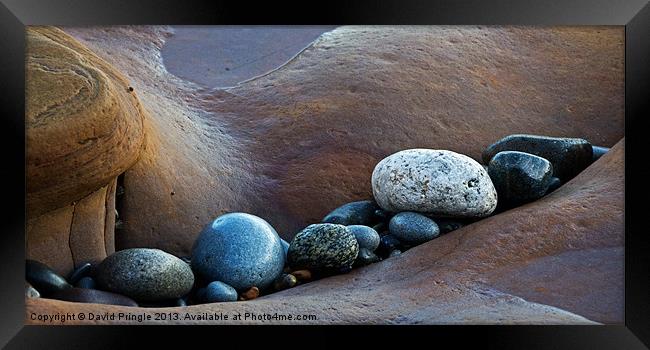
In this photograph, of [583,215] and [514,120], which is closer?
[583,215]

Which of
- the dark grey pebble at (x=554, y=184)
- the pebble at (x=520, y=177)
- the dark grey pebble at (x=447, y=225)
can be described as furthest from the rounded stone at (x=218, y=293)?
the dark grey pebble at (x=554, y=184)

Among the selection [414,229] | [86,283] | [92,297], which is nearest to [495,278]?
[414,229]

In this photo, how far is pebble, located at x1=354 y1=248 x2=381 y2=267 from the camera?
564 cm

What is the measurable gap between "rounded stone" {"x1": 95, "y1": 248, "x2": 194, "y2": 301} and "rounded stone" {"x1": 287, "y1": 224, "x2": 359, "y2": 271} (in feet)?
2.96

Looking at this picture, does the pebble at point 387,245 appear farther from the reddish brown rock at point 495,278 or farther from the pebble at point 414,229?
the reddish brown rock at point 495,278

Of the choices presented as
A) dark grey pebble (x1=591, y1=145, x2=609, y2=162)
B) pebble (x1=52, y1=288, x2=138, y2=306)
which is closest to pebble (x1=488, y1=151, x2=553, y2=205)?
dark grey pebble (x1=591, y1=145, x2=609, y2=162)

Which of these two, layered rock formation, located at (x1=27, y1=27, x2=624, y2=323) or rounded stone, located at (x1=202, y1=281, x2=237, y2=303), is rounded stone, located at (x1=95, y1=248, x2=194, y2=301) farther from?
layered rock formation, located at (x1=27, y1=27, x2=624, y2=323)

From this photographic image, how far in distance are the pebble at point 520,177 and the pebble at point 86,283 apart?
11.3 feet

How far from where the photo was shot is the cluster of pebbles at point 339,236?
197 inches

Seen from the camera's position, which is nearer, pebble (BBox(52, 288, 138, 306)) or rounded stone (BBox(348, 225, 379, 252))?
pebble (BBox(52, 288, 138, 306))

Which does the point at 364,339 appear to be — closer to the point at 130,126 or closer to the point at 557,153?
the point at 130,126

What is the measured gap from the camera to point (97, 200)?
220 inches
